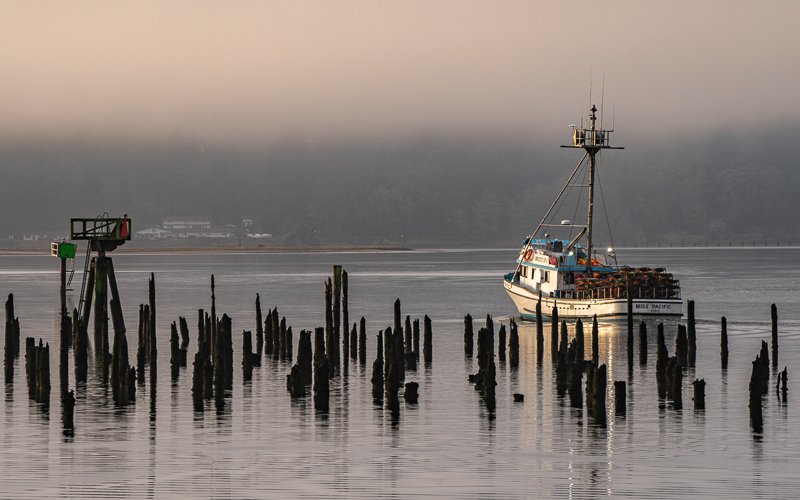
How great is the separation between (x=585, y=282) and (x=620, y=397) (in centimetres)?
3137

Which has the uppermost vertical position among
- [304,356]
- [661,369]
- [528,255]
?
[528,255]

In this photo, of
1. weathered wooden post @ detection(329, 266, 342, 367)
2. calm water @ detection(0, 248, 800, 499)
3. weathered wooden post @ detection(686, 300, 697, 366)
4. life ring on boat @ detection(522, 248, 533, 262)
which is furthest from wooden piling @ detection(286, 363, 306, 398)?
life ring on boat @ detection(522, 248, 533, 262)

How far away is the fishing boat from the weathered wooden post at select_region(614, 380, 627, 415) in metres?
24.9

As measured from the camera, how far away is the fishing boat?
2410 inches

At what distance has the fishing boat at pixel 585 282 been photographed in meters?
61.2

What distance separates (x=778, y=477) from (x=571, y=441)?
6245 millimetres

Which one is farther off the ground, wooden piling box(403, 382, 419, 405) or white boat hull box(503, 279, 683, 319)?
white boat hull box(503, 279, 683, 319)

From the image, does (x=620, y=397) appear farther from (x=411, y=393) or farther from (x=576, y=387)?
(x=411, y=393)

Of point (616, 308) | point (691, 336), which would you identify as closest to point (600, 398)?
point (691, 336)

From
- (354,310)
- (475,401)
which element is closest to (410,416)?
(475,401)

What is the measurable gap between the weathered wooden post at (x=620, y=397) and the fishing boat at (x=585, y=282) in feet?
81.7

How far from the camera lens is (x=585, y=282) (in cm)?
6419

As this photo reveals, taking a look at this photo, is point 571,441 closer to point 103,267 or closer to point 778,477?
point 778,477

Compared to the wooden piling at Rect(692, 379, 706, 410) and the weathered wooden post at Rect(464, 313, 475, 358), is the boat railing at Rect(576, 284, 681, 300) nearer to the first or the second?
the weathered wooden post at Rect(464, 313, 475, 358)
